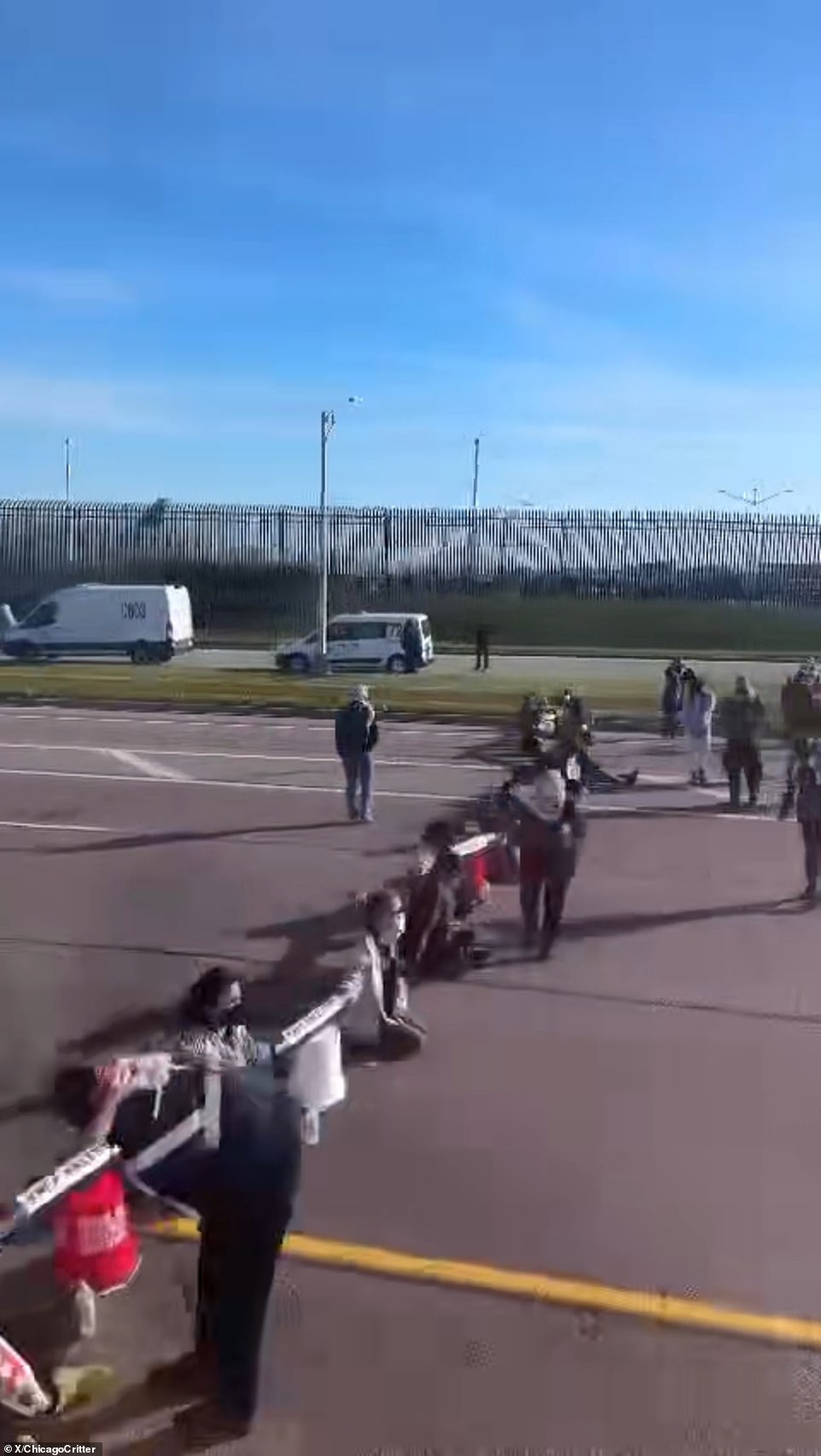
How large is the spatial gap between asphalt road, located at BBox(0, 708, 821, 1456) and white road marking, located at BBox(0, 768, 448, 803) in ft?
5.30

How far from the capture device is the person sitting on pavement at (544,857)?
7258mm

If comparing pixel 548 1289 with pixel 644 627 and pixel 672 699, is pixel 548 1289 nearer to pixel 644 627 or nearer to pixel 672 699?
pixel 644 627

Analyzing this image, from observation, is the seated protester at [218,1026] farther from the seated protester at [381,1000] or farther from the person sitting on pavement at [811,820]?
the person sitting on pavement at [811,820]

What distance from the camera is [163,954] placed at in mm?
7250

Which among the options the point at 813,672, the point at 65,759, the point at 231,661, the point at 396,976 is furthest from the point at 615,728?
the point at 396,976

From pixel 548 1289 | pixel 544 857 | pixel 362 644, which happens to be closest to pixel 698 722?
pixel 362 644

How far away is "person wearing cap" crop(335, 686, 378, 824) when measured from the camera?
1141 cm

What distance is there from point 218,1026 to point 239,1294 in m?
0.90

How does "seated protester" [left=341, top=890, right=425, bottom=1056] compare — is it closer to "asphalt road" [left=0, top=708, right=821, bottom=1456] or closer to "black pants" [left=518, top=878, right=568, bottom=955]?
"asphalt road" [left=0, top=708, right=821, bottom=1456]

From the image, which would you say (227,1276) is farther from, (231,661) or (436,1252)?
→ (231,661)

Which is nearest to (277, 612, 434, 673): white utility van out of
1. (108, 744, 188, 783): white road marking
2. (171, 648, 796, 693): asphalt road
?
(171, 648, 796, 693): asphalt road

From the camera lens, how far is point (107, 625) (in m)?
19.2

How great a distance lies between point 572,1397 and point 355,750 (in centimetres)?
850

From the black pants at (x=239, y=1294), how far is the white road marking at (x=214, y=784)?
910 cm
